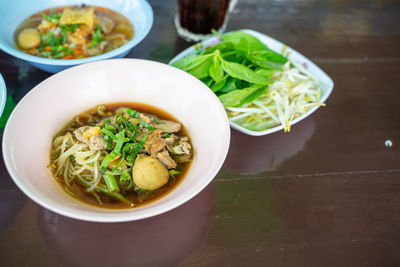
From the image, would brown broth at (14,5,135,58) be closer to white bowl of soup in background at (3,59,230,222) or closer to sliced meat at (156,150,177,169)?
white bowl of soup in background at (3,59,230,222)

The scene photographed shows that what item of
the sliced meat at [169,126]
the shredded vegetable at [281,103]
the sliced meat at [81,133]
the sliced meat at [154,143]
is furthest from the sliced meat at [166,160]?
the shredded vegetable at [281,103]

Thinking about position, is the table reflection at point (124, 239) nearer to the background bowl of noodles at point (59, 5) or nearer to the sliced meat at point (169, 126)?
the sliced meat at point (169, 126)

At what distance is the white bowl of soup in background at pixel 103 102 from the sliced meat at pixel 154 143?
17 centimetres

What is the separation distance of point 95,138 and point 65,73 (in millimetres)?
366

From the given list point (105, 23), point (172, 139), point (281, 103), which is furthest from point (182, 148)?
point (105, 23)

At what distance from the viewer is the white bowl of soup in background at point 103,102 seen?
1219mm

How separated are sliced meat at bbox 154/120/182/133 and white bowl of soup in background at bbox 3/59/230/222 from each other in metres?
0.05

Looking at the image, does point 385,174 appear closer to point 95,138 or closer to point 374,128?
point 374,128

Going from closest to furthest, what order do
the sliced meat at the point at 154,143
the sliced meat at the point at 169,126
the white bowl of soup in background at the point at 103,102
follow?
the white bowl of soup in background at the point at 103,102 < the sliced meat at the point at 154,143 < the sliced meat at the point at 169,126

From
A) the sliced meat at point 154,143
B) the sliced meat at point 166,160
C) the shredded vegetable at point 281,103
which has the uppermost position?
Result: the sliced meat at point 154,143

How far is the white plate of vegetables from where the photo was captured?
1.93m

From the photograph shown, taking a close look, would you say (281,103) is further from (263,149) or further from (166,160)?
(166,160)

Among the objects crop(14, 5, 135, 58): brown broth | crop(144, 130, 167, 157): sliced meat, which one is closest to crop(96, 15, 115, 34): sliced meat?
crop(14, 5, 135, 58): brown broth

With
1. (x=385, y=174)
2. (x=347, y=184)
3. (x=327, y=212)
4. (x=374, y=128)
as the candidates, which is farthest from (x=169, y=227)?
(x=374, y=128)
